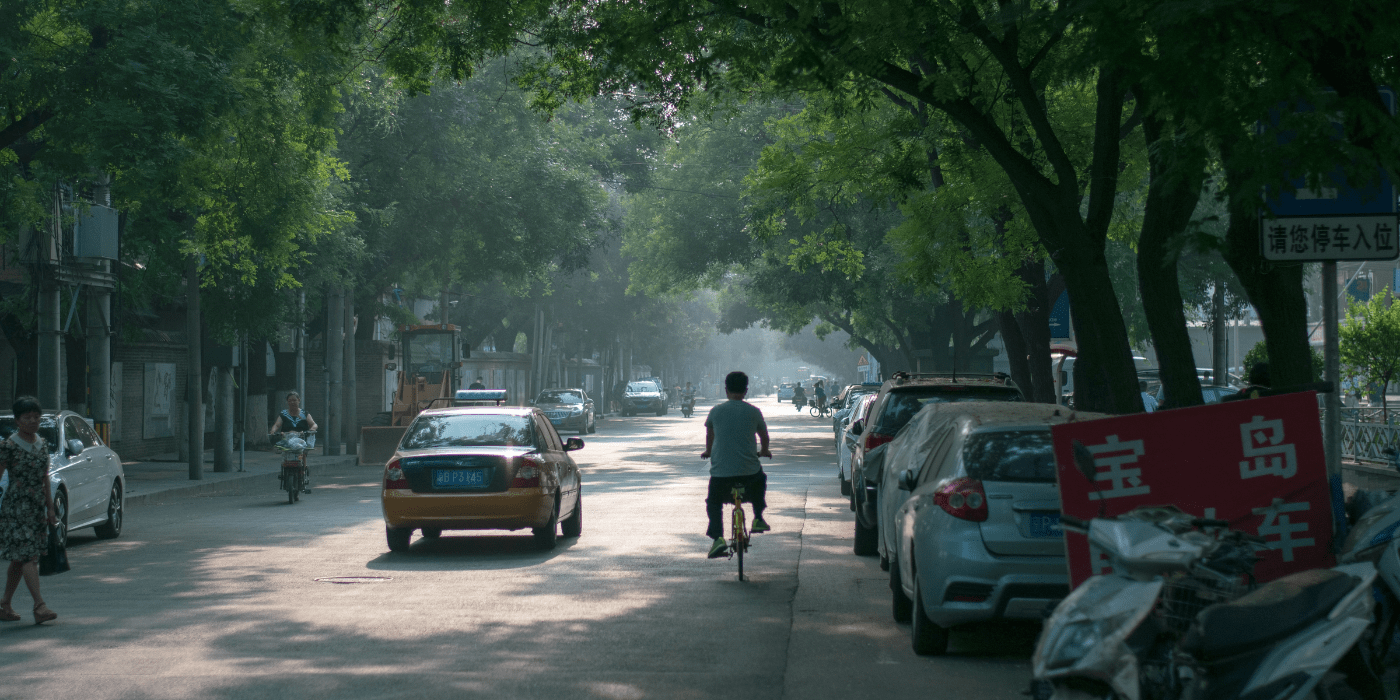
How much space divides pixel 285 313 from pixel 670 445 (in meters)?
12.3

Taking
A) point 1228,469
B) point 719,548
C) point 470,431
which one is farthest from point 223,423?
point 1228,469

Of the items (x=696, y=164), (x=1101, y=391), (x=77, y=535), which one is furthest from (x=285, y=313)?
(x=1101, y=391)

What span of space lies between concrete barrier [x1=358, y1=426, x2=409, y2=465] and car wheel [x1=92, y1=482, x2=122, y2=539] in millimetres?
15040

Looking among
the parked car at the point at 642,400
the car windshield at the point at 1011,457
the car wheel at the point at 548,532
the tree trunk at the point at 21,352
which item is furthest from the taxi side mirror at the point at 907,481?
the parked car at the point at 642,400

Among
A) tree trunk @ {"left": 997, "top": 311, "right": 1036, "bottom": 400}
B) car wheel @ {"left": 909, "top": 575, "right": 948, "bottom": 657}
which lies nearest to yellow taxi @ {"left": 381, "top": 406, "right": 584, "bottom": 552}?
car wheel @ {"left": 909, "top": 575, "right": 948, "bottom": 657}

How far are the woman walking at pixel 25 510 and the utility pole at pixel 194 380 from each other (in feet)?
49.0

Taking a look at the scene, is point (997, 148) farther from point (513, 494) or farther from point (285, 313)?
point (285, 313)

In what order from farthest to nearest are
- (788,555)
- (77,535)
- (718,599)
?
(77,535) < (788,555) < (718,599)

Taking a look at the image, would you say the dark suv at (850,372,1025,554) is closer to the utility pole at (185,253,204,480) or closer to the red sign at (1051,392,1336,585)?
the red sign at (1051,392,1336,585)

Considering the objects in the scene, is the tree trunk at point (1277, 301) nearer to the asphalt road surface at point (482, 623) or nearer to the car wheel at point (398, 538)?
the asphalt road surface at point (482, 623)

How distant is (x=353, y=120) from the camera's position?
3206 cm

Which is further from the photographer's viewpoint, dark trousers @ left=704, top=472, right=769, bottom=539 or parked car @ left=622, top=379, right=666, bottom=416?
parked car @ left=622, top=379, right=666, bottom=416

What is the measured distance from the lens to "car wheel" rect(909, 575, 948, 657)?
7863 millimetres

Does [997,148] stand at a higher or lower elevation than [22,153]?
lower
